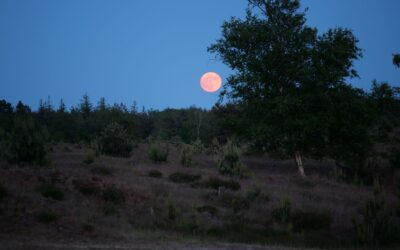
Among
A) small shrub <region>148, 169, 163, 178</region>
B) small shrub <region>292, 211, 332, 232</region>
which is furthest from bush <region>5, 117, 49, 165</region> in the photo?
small shrub <region>292, 211, 332, 232</region>

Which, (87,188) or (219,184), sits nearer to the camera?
(87,188)

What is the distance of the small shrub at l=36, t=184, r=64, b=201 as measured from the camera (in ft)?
50.9

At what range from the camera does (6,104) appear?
7575 centimetres

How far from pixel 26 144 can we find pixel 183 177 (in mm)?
9076

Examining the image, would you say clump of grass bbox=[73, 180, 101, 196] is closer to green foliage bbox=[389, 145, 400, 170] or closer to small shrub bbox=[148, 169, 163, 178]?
small shrub bbox=[148, 169, 163, 178]

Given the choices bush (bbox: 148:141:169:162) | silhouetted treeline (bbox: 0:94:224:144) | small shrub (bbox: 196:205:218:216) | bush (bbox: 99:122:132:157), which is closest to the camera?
small shrub (bbox: 196:205:218:216)

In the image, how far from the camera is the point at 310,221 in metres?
14.9

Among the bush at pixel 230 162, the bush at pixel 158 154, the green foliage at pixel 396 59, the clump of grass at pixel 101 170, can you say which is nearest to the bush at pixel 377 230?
the green foliage at pixel 396 59

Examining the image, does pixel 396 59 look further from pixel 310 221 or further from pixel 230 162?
pixel 230 162

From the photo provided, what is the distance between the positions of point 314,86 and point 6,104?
65.3m

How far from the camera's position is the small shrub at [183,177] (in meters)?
23.2

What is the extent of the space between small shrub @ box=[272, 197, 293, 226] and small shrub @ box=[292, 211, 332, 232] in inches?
8.4

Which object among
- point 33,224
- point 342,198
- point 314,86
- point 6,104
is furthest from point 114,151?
point 6,104

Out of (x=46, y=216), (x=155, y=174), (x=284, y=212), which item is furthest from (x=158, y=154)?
(x=46, y=216)
